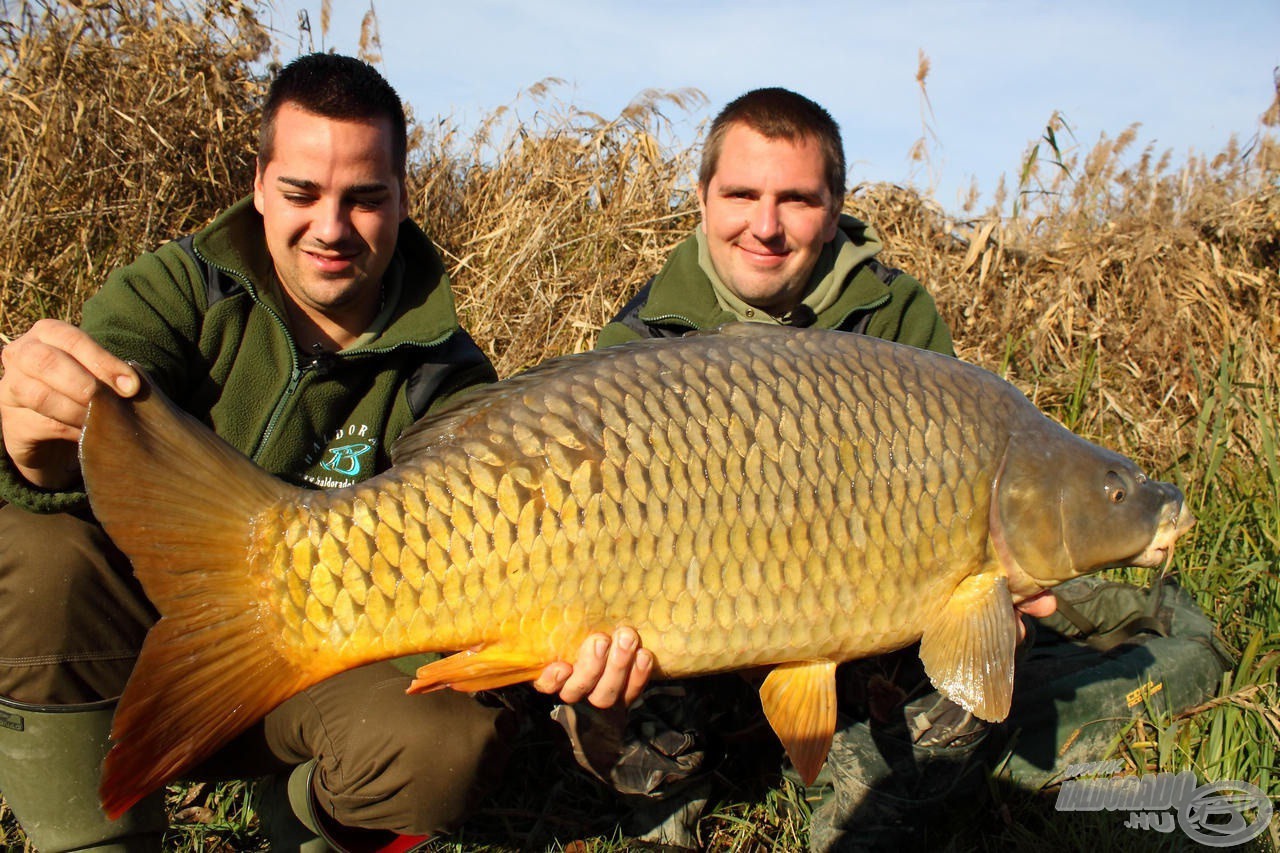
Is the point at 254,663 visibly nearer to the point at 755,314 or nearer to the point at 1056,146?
the point at 755,314

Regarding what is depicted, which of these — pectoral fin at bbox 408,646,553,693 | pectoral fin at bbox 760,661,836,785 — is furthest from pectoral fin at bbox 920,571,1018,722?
pectoral fin at bbox 408,646,553,693

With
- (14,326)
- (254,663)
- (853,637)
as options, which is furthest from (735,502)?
(14,326)

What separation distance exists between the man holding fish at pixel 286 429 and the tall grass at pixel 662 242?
1.58ft

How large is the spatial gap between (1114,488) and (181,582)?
1221 mm

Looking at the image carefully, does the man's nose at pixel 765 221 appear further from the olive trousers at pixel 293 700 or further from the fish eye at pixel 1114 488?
the olive trousers at pixel 293 700

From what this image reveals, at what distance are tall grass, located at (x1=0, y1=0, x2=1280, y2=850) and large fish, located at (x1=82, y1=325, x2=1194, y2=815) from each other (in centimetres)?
72

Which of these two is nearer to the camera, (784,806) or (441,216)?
(784,806)

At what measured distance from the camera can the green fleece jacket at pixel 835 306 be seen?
1996mm

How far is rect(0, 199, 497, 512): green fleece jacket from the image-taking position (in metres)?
1.59

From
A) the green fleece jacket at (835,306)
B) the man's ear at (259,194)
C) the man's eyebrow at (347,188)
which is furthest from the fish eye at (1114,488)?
the man's ear at (259,194)

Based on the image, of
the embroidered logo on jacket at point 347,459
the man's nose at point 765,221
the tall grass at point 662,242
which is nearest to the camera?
the embroidered logo on jacket at point 347,459

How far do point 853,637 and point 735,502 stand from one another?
254 mm

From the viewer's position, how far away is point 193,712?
109 cm

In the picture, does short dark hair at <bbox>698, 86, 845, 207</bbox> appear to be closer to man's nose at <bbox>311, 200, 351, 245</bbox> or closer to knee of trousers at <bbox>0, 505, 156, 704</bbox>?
man's nose at <bbox>311, 200, 351, 245</bbox>
